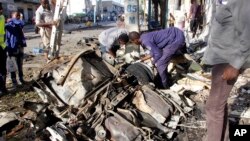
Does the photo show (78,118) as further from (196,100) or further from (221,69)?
(196,100)

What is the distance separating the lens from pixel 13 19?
691 centimetres

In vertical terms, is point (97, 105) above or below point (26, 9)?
below

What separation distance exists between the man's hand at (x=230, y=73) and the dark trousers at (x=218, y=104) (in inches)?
4.5

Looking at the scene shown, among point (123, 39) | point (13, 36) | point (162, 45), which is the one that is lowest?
point (162, 45)

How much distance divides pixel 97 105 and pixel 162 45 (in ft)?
8.15

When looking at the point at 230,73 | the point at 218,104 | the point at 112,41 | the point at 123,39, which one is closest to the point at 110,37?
the point at 112,41

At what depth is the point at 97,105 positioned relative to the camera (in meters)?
4.47

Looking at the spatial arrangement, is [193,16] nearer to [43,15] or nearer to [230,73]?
[43,15]

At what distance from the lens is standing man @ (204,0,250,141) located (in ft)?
9.66

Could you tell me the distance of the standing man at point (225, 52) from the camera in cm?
295

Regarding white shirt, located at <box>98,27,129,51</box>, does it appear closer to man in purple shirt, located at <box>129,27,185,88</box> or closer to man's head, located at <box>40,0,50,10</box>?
man in purple shirt, located at <box>129,27,185,88</box>

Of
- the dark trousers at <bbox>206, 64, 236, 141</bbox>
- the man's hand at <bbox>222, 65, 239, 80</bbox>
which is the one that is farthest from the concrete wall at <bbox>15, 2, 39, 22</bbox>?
the man's hand at <bbox>222, 65, 239, 80</bbox>

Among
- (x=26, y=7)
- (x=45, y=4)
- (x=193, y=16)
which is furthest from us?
(x=26, y=7)

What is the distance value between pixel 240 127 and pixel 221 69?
4.92 feet
